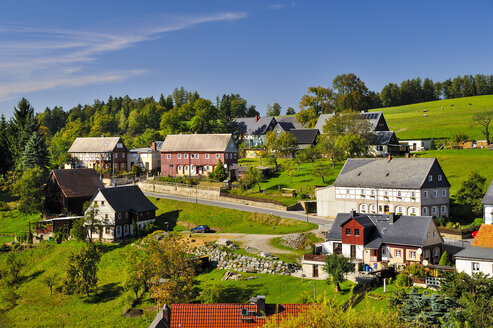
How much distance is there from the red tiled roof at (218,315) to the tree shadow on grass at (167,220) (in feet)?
122

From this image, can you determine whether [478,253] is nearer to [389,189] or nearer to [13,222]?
[389,189]

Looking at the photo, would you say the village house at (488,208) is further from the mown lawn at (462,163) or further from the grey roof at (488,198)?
the mown lawn at (462,163)

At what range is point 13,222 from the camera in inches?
2982

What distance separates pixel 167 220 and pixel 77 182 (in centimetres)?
1680

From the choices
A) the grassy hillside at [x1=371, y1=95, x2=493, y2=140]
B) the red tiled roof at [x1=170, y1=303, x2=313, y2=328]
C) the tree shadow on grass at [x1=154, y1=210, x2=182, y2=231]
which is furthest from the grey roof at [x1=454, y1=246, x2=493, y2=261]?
the grassy hillside at [x1=371, y1=95, x2=493, y2=140]

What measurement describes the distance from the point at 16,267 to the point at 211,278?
80.0 feet

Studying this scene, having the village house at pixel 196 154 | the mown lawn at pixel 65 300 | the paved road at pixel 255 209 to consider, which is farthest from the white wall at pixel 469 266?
the village house at pixel 196 154

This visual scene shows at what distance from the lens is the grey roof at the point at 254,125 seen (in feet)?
412

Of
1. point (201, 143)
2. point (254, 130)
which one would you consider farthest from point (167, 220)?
point (254, 130)

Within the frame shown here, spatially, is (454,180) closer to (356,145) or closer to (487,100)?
(356,145)

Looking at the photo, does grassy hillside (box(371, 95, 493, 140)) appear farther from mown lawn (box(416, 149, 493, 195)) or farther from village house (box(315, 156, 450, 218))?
village house (box(315, 156, 450, 218))

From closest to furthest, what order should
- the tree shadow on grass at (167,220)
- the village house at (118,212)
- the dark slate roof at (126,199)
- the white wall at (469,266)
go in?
the white wall at (469,266)
the village house at (118,212)
the dark slate roof at (126,199)
the tree shadow on grass at (167,220)

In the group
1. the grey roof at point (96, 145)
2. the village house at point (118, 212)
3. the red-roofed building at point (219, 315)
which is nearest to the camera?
the red-roofed building at point (219, 315)

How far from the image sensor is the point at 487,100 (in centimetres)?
15300
